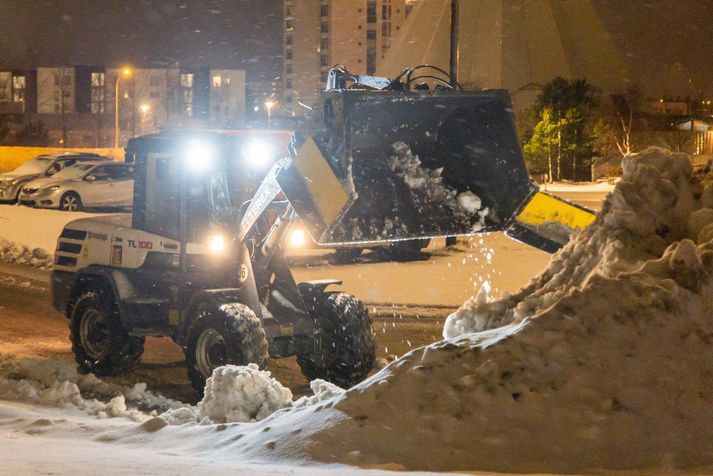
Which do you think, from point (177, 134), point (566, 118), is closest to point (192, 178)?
point (177, 134)

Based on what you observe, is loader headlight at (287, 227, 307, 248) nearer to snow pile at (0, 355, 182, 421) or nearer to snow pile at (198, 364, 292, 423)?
snow pile at (0, 355, 182, 421)

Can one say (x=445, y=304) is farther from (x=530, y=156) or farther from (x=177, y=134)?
(x=530, y=156)

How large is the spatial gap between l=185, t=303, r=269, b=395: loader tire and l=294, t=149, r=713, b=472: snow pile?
3.31 metres

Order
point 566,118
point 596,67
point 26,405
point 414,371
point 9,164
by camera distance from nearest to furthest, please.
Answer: point 414,371 < point 26,405 < point 9,164 < point 566,118 < point 596,67

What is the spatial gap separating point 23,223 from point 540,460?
22.6m

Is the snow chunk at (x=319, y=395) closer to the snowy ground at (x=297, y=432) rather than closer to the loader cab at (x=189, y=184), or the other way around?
the snowy ground at (x=297, y=432)

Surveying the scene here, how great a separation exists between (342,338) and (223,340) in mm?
1224

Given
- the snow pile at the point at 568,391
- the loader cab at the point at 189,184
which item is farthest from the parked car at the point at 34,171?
the snow pile at the point at 568,391

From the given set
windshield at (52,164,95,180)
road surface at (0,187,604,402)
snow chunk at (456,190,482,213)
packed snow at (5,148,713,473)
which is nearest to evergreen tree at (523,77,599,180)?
windshield at (52,164,95,180)

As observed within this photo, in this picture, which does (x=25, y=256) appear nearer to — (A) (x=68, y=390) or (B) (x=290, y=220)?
(A) (x=68, y=390)

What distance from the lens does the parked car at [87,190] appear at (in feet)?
106

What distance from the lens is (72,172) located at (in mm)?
34094

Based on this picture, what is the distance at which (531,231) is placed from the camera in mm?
8648

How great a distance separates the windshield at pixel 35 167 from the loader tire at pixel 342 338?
27.4 m
